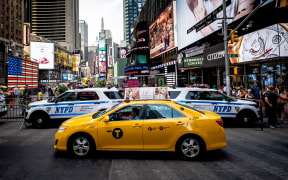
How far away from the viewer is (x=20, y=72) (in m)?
28.7

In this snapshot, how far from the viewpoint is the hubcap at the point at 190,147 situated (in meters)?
5.31

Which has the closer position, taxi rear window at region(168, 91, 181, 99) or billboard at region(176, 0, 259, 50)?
taxi rear window at region(168, 91, 181, 99)

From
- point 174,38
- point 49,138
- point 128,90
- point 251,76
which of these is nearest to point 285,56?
point 251,76

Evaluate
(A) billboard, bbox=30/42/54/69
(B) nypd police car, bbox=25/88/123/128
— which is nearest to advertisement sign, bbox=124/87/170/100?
(B) nypd police car, bbox=25/88/123/128

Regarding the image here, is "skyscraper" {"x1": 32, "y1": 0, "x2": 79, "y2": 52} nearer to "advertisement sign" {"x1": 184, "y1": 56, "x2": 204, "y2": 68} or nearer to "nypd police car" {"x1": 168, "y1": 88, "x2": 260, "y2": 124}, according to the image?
"advertisement sign" {"x1": 184, "y1": 56, "x2": 204, "y2": 68}

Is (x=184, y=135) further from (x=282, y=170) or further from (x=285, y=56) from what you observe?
(x=285, y=56)

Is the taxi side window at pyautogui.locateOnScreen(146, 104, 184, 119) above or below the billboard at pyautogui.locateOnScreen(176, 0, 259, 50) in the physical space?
below

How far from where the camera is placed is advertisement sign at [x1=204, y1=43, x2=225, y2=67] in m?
21.4

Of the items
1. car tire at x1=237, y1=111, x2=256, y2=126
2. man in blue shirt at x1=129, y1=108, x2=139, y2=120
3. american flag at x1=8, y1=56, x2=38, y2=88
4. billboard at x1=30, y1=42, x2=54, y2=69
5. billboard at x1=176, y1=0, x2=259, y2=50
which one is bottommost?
car tire at x1=237, y1=111, x2=256, y2=126

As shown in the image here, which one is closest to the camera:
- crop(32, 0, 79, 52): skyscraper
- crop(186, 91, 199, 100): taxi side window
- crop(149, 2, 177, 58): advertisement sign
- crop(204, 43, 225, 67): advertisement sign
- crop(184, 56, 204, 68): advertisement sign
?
crop(186, 91, 199, 100): taxi side window

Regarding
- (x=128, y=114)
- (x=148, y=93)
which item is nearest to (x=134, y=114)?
(x=128, y=114)

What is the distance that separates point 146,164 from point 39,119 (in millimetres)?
6942

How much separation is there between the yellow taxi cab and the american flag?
2496cm

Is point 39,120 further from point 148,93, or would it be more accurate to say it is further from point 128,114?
point 128,114
